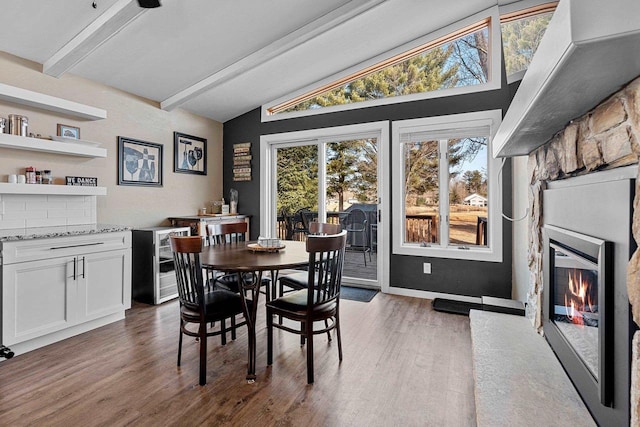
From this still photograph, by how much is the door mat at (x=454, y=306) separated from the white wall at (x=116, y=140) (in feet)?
11.3

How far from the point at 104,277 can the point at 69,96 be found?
6.09ft

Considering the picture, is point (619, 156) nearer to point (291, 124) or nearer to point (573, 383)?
point (573, 383)

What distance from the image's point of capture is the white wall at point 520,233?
3084mm

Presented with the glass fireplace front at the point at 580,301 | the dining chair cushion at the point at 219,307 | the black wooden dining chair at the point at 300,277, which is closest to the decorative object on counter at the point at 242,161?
the black wooden dining chair at the point at 300,277

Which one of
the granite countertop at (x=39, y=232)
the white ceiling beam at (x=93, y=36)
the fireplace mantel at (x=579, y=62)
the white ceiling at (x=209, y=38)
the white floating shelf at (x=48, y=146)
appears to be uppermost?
the white ceiling at (x=209, y=38)

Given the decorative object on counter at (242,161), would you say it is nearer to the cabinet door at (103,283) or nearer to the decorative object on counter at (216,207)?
the decorative object on counter at (216,207)

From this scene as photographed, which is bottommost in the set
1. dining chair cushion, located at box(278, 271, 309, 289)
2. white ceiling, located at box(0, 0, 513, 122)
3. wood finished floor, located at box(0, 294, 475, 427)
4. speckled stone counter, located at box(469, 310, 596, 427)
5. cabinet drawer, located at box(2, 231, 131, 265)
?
wood finished floor, located at box(0, 294, 475, 427)

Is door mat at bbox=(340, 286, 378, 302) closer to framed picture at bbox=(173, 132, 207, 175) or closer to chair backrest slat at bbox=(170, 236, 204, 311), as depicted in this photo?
chair backrest slat at bbox=(170, 236, 204, 311)

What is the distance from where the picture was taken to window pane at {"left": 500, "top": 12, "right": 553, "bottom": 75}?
1.75 meters

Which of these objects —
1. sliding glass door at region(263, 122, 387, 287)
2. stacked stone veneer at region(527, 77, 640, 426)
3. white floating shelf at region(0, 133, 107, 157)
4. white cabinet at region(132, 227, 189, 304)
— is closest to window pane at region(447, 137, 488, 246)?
sliding glass door at region(263, 122, 387, 287)

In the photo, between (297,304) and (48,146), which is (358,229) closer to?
(297,304)

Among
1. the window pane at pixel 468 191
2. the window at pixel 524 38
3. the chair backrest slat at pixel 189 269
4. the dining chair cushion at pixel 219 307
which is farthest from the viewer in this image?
the window pane at pixel 468 191

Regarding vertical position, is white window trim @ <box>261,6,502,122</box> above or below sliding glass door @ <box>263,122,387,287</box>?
above

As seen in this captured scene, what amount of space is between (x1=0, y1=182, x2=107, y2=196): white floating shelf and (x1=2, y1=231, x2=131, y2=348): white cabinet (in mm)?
581
